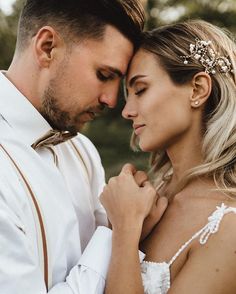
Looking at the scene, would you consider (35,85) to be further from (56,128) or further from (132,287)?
(132,287)

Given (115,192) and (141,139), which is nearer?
(115,192)

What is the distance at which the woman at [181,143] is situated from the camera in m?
2.56

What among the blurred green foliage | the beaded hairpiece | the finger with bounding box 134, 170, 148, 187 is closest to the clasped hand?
the finger with bounding box 134, 170, 148, 187

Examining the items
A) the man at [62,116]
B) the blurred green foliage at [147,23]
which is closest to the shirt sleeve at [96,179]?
the man at [62,116]

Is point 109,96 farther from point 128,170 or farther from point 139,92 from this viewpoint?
point 128,170

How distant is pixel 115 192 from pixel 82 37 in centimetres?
81

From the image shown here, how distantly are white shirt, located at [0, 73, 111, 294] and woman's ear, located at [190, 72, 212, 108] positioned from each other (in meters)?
0.73

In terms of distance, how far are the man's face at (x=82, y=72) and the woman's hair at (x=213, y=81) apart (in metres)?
0.16

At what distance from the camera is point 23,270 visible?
2.29 m

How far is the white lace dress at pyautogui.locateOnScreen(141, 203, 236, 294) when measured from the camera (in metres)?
2.52

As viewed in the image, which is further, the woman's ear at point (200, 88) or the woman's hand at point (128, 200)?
the woman's ear at point (200, 88)

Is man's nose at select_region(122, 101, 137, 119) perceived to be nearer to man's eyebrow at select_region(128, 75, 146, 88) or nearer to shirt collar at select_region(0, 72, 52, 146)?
man's eyebrow at select_region(128, 75, 146, 88)

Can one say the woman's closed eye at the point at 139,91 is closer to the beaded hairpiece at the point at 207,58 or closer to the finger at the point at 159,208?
the beaded hairpiece at the point at 207,58

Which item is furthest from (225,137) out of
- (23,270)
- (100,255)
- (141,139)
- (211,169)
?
(23,270)
